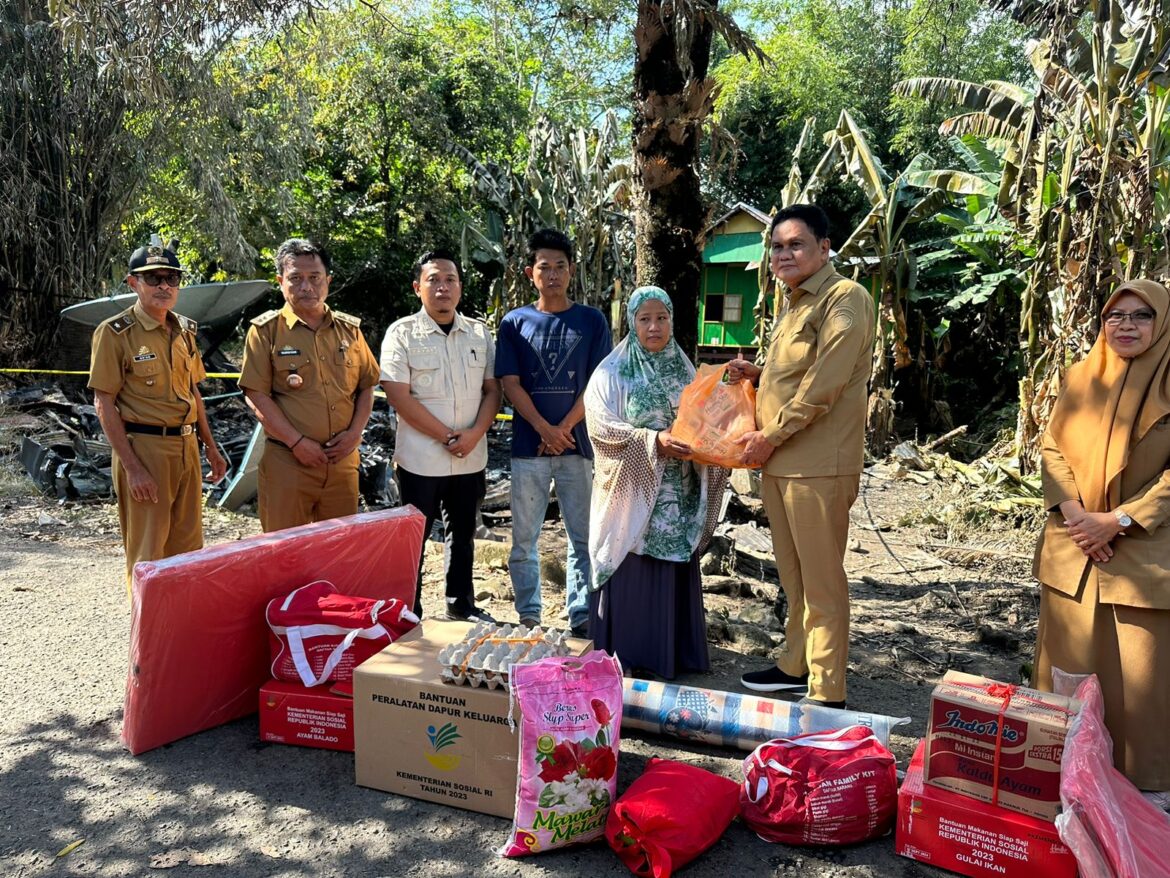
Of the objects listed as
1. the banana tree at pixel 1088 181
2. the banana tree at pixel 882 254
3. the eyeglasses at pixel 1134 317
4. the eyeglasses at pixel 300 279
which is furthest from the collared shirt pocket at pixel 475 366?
the banana tree at pixel 882 254

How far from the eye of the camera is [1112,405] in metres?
3.05

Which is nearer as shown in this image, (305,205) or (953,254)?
(953,254)

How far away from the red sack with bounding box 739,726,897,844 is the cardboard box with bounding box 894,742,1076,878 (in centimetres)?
8

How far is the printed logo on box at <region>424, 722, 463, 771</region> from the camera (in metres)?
2.87

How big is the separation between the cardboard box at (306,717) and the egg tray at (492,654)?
0.50 m

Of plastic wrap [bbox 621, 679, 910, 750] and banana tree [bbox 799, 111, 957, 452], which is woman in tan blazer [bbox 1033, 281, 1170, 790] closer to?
plastic wrap [bbox 621, 679, 910, 750]

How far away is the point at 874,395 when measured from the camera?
10.4 m

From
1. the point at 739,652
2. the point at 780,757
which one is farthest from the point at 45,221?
the point at 780,757

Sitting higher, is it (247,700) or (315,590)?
(315,590)

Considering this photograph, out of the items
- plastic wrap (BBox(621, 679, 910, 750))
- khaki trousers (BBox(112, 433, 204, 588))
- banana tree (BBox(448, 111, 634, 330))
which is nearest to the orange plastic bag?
plastic wrap (BBox(621, 679, 910, 750))

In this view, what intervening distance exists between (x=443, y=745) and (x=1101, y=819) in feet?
6.32

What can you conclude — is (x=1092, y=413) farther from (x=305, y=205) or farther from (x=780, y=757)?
(x=305, y=205)

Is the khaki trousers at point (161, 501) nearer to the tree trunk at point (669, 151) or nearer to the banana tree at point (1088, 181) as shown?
the tree trunk at point (669, 151)

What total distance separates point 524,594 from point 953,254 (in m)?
10.3
